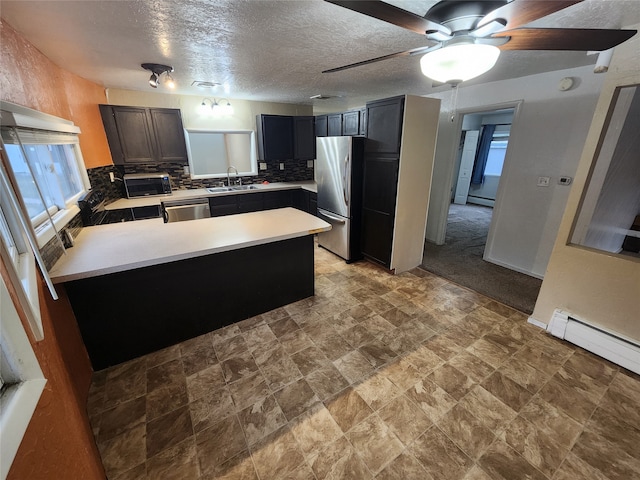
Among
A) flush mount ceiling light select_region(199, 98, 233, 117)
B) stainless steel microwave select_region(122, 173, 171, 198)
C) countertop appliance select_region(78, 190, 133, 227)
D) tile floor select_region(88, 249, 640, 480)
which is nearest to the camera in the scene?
tile floor select_region(88, 249, 640, 480)

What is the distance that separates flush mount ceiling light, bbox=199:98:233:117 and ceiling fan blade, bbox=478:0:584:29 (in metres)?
4.06

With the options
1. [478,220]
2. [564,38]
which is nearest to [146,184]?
[564,38]

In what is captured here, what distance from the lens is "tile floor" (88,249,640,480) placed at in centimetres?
133

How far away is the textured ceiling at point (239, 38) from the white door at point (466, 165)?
161 inches

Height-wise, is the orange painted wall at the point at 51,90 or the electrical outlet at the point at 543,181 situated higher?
the orange painted wall at the point at 51,90

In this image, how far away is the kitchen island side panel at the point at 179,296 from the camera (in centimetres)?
182

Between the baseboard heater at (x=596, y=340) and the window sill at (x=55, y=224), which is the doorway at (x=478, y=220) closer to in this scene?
the baseboard heater at (x=596, y=340)

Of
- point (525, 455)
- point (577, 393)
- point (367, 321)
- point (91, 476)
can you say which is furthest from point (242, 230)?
point (577, 393)

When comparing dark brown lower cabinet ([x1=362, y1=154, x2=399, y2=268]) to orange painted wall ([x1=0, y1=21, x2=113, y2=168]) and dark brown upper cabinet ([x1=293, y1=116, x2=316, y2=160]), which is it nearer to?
dark brown upper cabinet ([x1=293, y1=116, x2=316, y2=160])

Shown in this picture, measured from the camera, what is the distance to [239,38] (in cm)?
188

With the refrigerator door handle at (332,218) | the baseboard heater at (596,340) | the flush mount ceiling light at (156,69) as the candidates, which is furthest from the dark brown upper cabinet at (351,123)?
the baseboard heater at (596,340)

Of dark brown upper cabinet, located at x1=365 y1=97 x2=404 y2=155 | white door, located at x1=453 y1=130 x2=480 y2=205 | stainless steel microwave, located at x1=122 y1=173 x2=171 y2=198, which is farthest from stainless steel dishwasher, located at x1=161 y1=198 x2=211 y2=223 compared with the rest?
white door, located at x1=453 y1=130 x2=480 y2=205

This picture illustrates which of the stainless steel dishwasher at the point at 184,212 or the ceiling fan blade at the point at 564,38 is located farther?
the stainless steel dishwasher at the point at 184,212

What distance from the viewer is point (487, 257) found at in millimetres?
3551
